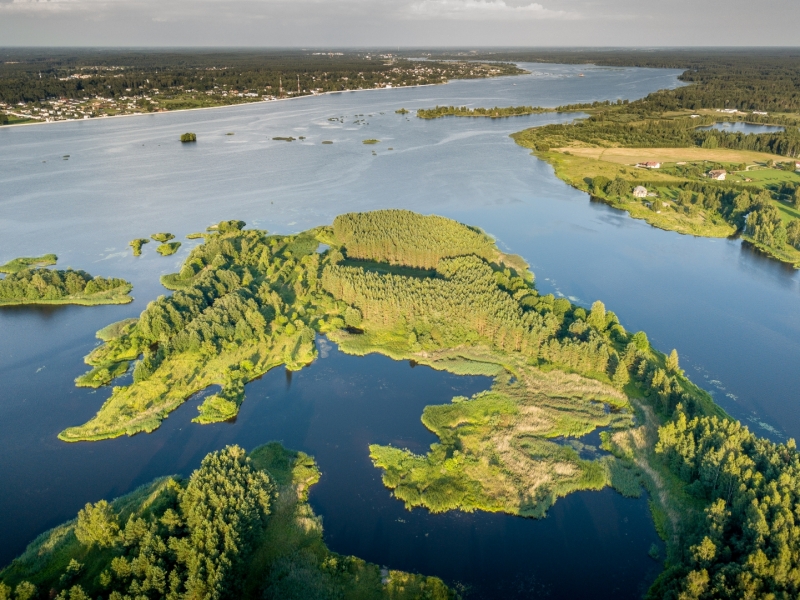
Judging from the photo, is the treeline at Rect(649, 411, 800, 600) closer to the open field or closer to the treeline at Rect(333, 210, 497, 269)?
the treeline at Rect(333, 210, 497, 269)

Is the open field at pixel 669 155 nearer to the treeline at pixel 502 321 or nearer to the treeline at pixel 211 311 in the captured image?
the treeline at pixel 502 321

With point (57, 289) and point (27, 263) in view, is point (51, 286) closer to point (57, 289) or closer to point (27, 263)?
point (57, 289)

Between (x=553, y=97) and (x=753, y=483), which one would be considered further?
(x=553, y=97)

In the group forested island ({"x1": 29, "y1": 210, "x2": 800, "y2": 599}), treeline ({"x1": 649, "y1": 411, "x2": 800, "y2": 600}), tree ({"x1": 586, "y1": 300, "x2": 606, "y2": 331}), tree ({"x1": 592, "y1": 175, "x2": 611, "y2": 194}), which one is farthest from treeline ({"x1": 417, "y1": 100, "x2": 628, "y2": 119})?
treeline ({"x1": 649, "y1": 411, "x2": 800, "y2": 600})

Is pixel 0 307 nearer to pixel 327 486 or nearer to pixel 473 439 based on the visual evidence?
pixel 327 486

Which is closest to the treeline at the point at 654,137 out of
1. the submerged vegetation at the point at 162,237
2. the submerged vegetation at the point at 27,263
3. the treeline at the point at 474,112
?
the treeline at the point at 474,112

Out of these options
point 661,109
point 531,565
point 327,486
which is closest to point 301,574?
point 327,486
